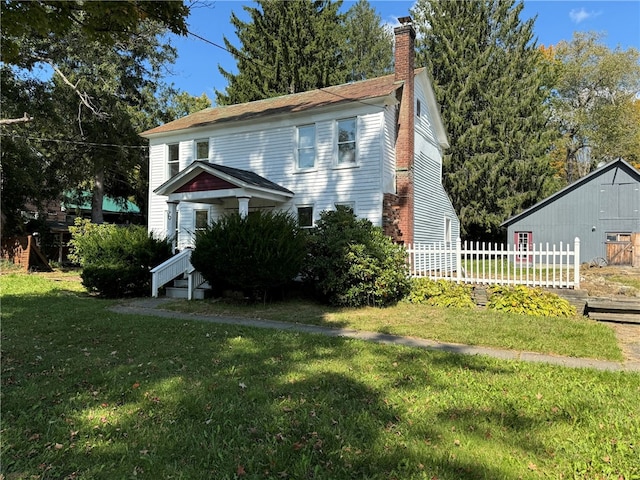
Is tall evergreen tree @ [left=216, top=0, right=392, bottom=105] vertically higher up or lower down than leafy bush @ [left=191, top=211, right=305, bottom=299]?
higher up

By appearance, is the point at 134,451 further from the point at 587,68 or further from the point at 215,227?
the point at 587,68

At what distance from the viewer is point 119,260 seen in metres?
12.7

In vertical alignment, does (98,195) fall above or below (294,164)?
above

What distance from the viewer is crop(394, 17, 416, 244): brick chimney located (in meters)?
14.6

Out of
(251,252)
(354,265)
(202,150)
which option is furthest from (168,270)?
(202,150)

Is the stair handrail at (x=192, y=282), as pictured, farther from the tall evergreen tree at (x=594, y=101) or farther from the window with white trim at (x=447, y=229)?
the tall evergreen tree at (x=594, y=101)

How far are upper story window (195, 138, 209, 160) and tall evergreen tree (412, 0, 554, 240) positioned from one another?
66.5 feet

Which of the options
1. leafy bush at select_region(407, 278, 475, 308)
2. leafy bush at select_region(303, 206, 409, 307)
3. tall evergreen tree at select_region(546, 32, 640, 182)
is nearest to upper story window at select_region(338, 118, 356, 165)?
leafy bush at select_region(303, 206, 409, 307)

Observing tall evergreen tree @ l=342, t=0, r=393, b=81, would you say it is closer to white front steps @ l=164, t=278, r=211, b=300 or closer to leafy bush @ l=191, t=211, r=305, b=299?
white front steps @ l=164, t=278, r=211, b=300

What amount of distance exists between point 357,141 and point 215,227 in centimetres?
569

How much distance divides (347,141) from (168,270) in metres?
7.09

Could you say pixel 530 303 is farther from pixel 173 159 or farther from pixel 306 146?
pixel 173 159

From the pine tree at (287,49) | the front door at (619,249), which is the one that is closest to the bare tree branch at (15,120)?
the pine tree at (287,49)

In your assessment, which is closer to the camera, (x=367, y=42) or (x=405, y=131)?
(x=405, y=131)
